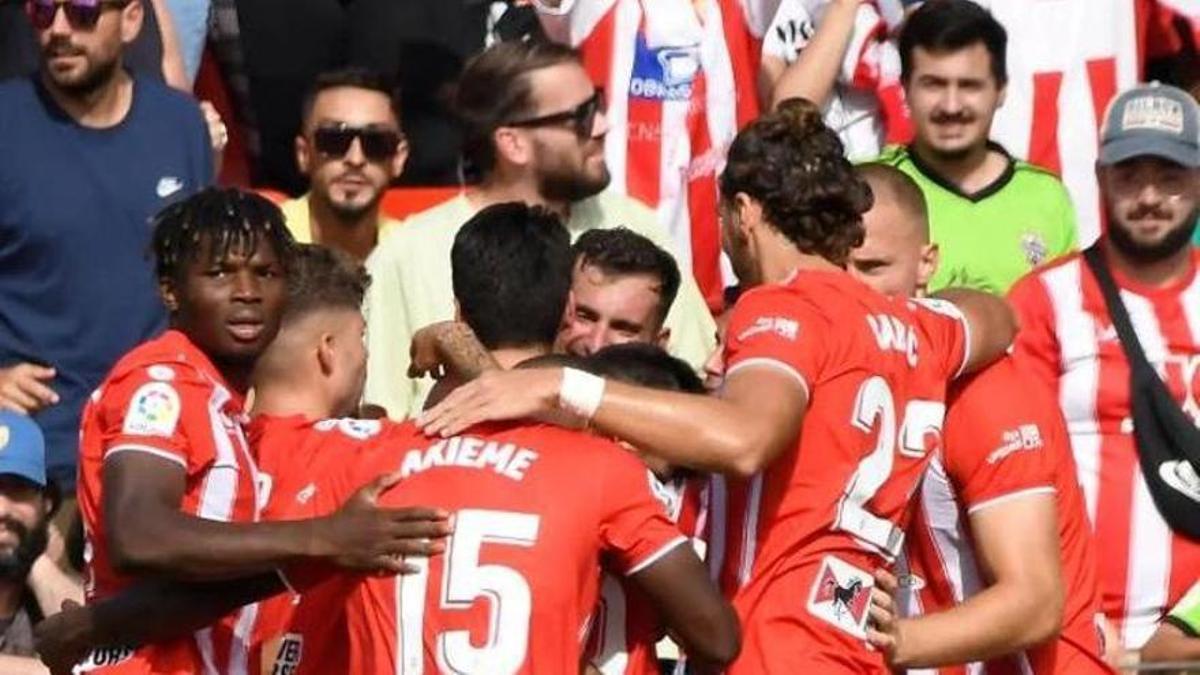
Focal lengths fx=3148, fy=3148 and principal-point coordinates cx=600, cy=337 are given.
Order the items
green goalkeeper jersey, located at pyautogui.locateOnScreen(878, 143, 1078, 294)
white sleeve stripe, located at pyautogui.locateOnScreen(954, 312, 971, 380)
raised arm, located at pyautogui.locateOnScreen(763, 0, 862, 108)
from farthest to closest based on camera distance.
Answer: raised arm, located at pyautogui.locateOnScreen(763, 0, 862, 108)
green goalkeeper jersey, located at pyautogui.locateOnScreen(878, 143, 1078, 294)
white sleeve stripe, located at pyautogui.locateOnScreen(954, 312, 971, 380)

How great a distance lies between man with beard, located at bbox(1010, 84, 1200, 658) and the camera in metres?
9.09

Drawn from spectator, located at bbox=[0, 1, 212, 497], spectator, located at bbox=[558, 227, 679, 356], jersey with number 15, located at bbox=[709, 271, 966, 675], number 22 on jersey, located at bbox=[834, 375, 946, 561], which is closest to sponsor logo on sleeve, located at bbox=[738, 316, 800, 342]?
jersey with number 15, located at bbox=[709, 271, 966, 675]

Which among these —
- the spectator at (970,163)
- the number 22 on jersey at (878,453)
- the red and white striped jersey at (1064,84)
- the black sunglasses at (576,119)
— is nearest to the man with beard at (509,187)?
the black sunglasses at (576,119)

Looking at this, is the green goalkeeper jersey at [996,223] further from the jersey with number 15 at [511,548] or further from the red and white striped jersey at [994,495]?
the jersey with number 15 at [511,548]

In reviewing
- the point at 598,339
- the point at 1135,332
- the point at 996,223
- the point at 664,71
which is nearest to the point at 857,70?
the point at 664,71

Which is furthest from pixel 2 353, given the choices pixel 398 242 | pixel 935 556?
pixel 935 556

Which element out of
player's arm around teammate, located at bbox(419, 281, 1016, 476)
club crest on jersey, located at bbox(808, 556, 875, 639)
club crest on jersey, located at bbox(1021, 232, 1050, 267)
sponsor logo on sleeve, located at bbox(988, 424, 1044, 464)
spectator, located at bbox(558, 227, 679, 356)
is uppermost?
player's arm around teammate, located at bbox(419, 281, 1016, 476)

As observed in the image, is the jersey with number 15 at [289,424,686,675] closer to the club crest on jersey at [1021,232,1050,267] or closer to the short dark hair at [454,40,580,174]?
the short dark hair at [454,40,580,174]

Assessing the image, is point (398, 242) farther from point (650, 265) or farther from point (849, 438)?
point (849, 438)

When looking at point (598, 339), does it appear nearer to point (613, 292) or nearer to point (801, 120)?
point (613, 292)

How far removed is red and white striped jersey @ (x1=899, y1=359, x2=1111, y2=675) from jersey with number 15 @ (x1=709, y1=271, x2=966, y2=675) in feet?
0.99

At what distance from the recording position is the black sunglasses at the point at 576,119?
9836mm

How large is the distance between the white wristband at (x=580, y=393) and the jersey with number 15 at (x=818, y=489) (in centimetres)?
37

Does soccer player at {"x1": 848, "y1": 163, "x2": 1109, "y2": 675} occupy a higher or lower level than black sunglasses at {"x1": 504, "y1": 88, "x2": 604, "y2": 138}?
lower
